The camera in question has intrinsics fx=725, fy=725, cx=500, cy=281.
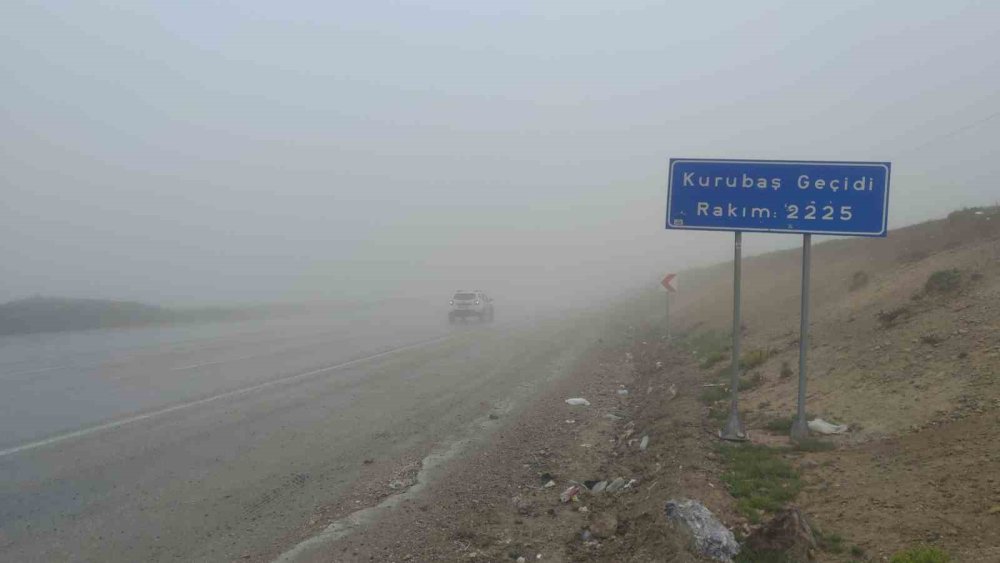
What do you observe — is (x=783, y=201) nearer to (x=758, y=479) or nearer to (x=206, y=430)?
(x=758, y=479)

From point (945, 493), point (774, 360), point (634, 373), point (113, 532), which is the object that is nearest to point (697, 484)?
point (945, 493)

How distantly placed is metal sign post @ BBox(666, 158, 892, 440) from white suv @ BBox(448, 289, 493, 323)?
28089 mm

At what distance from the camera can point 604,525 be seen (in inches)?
253

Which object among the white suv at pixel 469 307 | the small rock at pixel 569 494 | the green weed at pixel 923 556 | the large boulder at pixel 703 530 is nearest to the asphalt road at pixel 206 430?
the small rock at pixel 569 494

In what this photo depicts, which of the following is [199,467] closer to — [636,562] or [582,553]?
[582,553]

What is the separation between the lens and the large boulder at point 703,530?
5.14 metres

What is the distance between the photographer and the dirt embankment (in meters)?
5.50

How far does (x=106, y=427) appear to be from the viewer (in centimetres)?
1030

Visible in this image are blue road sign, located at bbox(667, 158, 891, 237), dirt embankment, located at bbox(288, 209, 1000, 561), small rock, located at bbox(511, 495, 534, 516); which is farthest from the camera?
blue road sign, located at bbox(667, 158, 891, 237)

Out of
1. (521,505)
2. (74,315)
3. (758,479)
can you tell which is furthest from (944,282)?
(74,315)

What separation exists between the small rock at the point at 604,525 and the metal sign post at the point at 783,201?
2622mm

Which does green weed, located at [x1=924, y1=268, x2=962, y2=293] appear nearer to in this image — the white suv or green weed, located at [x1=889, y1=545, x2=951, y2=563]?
green weed, located at [x1=889, y1=545, x2=951, y2=563]

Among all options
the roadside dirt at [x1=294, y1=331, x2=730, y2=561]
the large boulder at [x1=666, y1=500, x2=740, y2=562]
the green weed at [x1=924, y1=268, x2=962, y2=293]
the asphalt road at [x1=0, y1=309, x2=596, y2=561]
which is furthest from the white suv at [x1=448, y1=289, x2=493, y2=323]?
the large boulder at [x1=666, y1=500, x2=740, y2=562]

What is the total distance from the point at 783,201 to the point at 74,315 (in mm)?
31666
